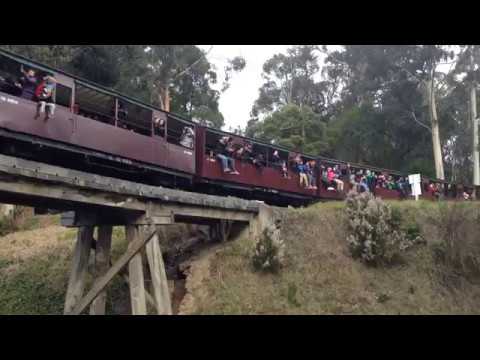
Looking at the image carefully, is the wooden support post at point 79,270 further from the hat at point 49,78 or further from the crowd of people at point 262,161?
the hat at point 49,78

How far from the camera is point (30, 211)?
25109mm

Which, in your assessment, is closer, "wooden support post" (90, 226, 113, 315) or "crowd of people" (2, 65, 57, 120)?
"crowd of people" (2, 65, 57, 120)

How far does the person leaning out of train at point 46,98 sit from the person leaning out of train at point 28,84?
0.37 ft

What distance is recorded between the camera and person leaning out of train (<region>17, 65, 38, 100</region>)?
Result: 11.7 m

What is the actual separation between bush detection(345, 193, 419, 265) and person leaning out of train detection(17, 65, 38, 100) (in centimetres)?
953

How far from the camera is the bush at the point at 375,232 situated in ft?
50.2

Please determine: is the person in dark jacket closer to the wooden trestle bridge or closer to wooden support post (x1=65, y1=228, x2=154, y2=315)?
the wooden trestle bridge

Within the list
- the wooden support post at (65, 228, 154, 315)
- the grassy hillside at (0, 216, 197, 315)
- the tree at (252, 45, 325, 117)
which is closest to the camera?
the wooden support post at (65, 228, 154, 315)

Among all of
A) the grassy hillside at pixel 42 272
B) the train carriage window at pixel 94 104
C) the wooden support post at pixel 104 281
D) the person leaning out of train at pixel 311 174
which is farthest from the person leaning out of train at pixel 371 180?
the wooden support post at pixel 104 281

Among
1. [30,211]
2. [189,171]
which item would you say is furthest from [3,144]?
[30,211]

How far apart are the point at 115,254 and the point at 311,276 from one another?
6677 mm

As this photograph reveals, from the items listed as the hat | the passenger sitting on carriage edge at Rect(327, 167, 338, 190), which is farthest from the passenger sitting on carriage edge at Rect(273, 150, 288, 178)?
the hat

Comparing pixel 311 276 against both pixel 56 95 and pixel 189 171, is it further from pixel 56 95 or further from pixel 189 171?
pixel 56 95

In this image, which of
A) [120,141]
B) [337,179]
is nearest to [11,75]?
[120,141]
